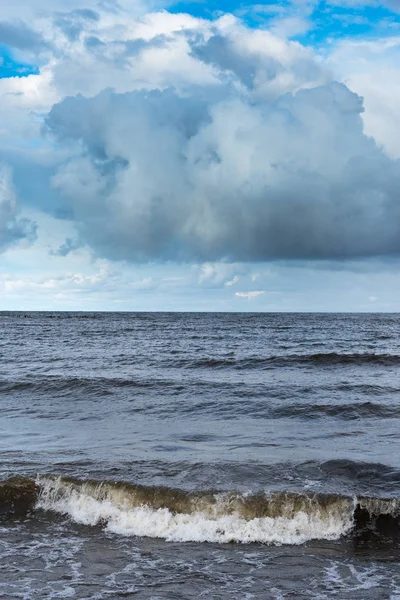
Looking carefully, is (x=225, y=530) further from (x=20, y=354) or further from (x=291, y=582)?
(x=20, y=354)

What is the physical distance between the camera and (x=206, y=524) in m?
10.4

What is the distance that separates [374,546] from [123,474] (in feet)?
19.2

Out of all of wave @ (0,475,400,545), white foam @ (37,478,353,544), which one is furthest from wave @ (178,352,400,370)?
white foam @ (37,478,353,544)

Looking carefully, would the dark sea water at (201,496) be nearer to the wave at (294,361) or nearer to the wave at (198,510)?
the wave at (198,510)

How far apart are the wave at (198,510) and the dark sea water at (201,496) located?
0.09ft

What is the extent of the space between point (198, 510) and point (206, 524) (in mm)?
645

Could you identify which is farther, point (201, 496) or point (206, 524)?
point (201, 496)

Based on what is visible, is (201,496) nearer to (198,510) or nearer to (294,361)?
(198,510)

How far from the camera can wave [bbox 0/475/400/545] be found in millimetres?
10281

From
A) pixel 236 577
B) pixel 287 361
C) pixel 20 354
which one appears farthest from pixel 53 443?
pixel 20 354

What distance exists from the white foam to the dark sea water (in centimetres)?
3

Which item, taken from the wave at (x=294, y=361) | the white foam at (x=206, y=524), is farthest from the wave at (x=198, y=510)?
the wave at (x=294, y=361)

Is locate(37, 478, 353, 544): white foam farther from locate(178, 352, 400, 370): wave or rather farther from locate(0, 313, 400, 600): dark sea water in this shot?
locate(178, 352, 400, 370): wave

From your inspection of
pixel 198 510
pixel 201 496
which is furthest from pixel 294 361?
pixel 198 510
